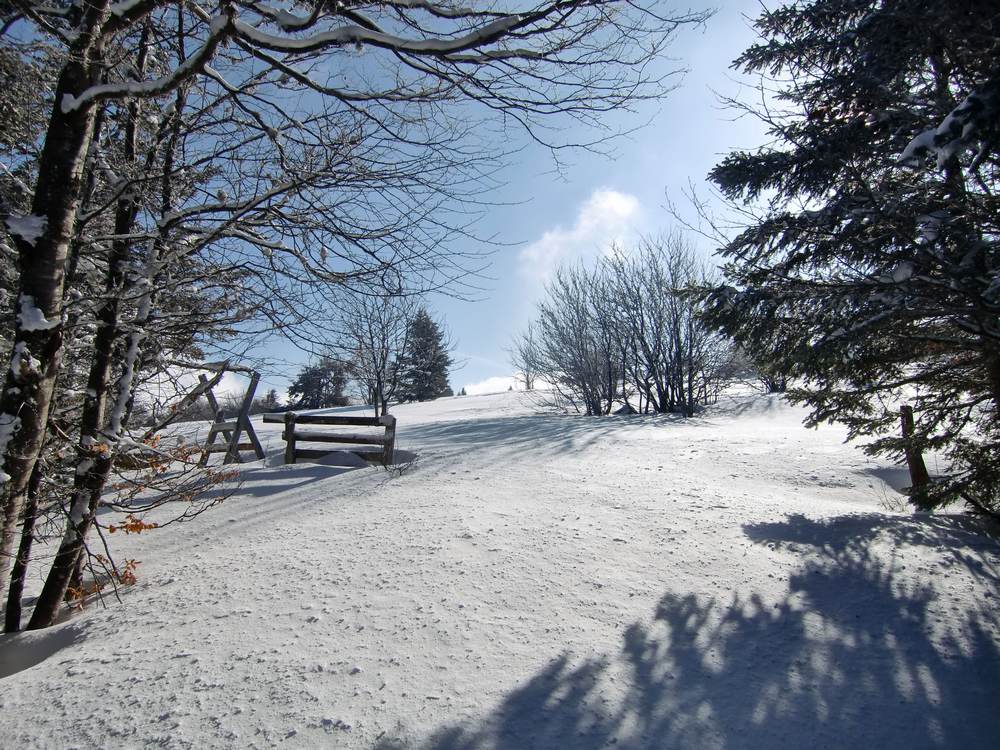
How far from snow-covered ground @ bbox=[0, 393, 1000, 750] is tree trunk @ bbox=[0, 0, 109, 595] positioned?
1268 mm

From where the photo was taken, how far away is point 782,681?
2.44 meters

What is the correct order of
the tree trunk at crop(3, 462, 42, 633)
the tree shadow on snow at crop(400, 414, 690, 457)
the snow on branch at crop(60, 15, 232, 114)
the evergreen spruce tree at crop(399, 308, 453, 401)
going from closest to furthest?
the snow on branch at crop(60, 15, 232, 114)
the tree trunk at crop(3, 462, 42, 633)
the tree shadow on snow at crop(400, 414, 690, 457)
the evergreen spruce tree at crop(399, 308, 453, 401)

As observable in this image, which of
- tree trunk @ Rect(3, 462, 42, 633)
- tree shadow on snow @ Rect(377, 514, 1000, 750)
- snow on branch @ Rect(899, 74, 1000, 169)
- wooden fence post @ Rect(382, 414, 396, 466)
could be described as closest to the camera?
tree shadow on snow @ Rect(377, 514, 1000, 750)

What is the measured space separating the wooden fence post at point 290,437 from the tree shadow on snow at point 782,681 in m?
7.12

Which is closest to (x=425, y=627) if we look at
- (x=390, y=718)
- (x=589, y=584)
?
(x=390, y=718)

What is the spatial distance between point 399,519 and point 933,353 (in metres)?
6.25

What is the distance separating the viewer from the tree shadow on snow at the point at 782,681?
6.85ft

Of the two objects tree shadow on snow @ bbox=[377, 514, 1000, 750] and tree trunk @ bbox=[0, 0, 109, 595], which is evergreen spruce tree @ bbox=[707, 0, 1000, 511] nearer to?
tree shadow on snow @ bbox=[377, 514, 1000, 750]

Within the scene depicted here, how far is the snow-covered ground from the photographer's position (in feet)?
7.03

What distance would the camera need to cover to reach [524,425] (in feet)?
40.0

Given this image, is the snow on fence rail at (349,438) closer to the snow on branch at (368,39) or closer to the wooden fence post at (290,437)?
the wooden fence post at (290,437)

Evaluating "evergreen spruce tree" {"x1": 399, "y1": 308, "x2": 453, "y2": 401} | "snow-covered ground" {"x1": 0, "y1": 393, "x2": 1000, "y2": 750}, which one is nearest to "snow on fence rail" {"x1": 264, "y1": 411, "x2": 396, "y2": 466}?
"snow-covered ground" {"x1": 0, "y1": 393, "x2": 1000, "y2": 750}

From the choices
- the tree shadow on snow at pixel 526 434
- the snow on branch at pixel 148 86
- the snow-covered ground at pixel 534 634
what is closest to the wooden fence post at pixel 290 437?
the tree shadow on snow at pixel 526 434

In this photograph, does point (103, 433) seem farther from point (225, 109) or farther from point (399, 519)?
point (225, 109)
